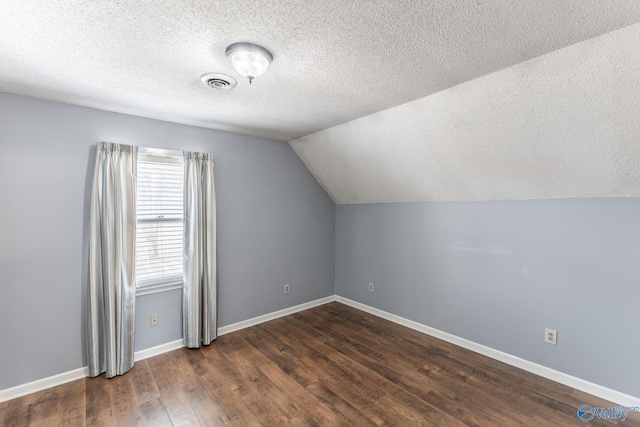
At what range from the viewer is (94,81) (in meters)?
2.16

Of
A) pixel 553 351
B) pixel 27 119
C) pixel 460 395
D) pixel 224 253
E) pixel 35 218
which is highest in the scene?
pixel 27 119

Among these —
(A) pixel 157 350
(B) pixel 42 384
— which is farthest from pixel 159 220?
(B) pixel 42 384

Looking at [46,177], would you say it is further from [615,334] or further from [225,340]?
[615,334]

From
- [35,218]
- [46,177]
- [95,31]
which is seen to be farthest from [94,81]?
[35,218]

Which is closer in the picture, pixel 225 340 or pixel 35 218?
pixel 35 218

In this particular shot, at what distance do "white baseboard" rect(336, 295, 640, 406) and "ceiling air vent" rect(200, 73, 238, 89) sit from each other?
10.5ft

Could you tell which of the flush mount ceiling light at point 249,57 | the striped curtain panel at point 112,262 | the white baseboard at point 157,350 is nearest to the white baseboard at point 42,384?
the striped curtain panel at point 112,262

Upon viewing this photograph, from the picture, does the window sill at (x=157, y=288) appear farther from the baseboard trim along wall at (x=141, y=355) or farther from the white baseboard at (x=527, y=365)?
the white baseboard at (x=527, y=365)

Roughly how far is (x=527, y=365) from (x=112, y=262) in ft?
12.5

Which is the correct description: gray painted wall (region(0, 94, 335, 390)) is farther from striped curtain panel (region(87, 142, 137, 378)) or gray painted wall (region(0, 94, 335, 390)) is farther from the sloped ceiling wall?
the sloped ceiling wall

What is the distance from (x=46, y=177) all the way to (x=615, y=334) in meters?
4.66

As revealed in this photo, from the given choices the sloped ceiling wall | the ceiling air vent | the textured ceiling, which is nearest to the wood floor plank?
the textured ceiling

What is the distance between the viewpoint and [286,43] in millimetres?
1653

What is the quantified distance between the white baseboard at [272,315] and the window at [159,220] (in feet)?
2.61
